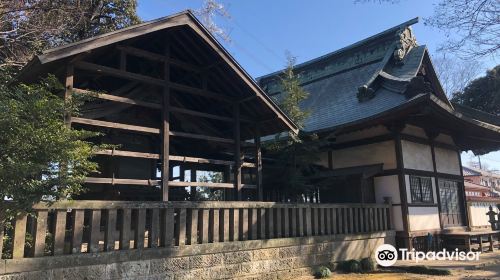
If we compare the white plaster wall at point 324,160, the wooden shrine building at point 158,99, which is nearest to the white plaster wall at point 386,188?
the white plaster wall at point 324,160

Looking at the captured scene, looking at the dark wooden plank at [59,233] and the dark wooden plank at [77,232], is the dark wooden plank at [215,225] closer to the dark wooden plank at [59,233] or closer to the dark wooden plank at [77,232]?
the dark wooden plank at [77,232]

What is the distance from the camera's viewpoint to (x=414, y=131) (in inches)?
555

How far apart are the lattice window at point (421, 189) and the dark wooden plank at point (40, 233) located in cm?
1098

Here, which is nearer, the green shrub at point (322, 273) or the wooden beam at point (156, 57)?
the wooden beam at point (156, 57)

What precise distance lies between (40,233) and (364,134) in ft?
35.3

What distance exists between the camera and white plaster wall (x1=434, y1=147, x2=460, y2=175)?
15.2 metres

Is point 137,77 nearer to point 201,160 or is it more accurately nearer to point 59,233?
point 201,160

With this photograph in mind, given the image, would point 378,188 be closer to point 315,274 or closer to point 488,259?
point 488,259

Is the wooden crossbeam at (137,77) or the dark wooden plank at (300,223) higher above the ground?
the wooden crossbeam at (137,77)

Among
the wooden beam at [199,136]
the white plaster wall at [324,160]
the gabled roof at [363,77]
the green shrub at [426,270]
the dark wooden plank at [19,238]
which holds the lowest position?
the green shrub at [426,270]

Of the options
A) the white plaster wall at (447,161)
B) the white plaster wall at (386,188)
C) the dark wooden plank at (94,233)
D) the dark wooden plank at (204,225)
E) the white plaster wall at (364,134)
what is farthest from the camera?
the white plaster wall at (447,161)

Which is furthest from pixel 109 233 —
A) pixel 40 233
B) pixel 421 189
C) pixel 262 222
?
pixel 421 189

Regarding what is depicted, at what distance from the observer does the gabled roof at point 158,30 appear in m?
7.24

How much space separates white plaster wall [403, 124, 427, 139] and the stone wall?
4.49 meters
